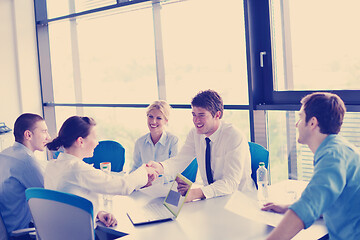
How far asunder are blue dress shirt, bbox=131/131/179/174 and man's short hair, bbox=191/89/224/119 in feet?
2.89

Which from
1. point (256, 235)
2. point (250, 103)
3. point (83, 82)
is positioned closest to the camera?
point (256, 235)

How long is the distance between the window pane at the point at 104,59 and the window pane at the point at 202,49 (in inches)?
16.1

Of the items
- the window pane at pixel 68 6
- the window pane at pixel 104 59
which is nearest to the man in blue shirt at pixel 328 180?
the window pane at pixel 104 59

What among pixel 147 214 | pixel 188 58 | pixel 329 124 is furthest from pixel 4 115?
pixel 329 124

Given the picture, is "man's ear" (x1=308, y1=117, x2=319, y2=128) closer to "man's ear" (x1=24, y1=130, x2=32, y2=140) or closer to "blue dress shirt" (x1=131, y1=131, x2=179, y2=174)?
"blue dress shirt" (x1=131, y1=131, x2=179, y2=174)

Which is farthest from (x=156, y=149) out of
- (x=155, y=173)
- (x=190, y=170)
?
(x=155, y=173)

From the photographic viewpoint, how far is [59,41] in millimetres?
6512

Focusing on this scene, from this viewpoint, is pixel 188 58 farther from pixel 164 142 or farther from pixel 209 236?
pixel 209 236

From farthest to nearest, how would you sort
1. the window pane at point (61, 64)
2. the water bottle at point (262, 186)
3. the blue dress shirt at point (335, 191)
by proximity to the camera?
the window pane at point (61, 64) < the water bottle at point (262, 186) < the blue dress shirt at point (335, 191)

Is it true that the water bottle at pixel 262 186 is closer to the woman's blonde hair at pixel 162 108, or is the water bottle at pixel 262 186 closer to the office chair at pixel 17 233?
the woman's blonde hair at pixel 162 108

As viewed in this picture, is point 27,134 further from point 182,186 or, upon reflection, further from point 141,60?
point 141,60

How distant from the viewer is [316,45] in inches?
141

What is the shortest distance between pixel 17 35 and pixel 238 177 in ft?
15.2

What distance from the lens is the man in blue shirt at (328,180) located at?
5.28ft
